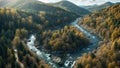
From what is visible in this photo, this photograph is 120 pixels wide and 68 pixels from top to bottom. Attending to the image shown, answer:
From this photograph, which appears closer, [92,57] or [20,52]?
[92,57]

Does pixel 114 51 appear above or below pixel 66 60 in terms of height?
above

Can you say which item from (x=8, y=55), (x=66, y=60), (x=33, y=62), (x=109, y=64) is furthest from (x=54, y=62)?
(x=109, y=64)

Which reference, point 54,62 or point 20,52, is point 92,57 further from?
point 20,52

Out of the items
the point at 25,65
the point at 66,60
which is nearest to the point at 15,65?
the point at 25,65

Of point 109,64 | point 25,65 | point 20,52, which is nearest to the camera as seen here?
point 109,64

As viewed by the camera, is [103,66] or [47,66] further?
[47,66]

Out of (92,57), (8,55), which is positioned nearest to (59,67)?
(92,57)

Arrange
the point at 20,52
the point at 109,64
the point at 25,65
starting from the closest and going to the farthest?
the point at 109,64, the point at 25,65, the point at 20,52

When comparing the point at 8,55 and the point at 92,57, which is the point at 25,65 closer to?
the point at 8,55
